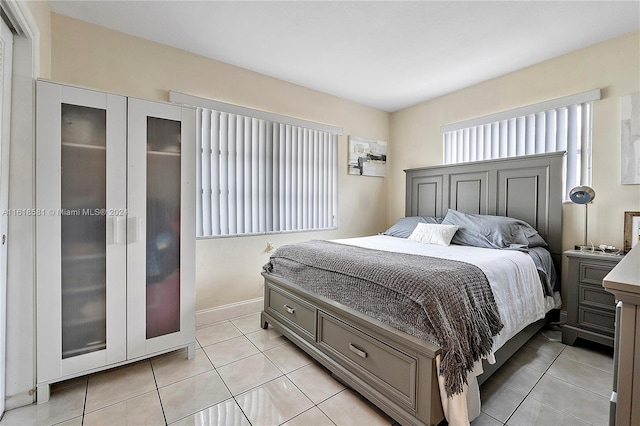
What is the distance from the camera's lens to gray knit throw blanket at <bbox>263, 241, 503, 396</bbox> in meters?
1.37

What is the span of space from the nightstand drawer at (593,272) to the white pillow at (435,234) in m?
1.01

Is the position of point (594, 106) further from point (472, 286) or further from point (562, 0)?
point (472, 286)

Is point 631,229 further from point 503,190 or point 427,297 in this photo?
point 427,297

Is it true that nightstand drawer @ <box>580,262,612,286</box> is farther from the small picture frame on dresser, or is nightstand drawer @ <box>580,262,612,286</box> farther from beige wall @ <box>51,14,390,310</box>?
beige wall @ <box>51,14,390,310</box>

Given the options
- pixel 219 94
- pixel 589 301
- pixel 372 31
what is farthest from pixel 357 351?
pixel 219 94

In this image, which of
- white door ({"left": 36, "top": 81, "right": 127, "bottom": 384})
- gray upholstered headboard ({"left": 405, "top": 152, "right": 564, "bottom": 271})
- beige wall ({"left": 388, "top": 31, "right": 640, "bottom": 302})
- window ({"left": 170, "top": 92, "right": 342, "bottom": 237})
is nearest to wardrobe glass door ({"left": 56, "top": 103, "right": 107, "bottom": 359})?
white door ({"left": 36, "top": 81, "right": 127, "bottom": 384})

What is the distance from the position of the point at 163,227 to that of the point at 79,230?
0.47 m

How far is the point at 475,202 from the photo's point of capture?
11.1ft

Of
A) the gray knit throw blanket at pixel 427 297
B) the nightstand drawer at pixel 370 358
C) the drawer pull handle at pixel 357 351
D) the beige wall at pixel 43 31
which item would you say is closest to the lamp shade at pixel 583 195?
the gray knit throw blanket at pixel 427 297

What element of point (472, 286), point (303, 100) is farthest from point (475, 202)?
point (303, 100)

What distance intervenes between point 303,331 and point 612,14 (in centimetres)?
340

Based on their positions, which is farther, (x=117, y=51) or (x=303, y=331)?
(x=117, y=51)

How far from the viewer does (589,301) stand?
2.33 meters

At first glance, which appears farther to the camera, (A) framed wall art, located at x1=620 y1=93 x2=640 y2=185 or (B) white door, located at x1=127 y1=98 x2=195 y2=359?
(A) framed wall art, located at x1=620 y1=93 x2=640 y2=185
